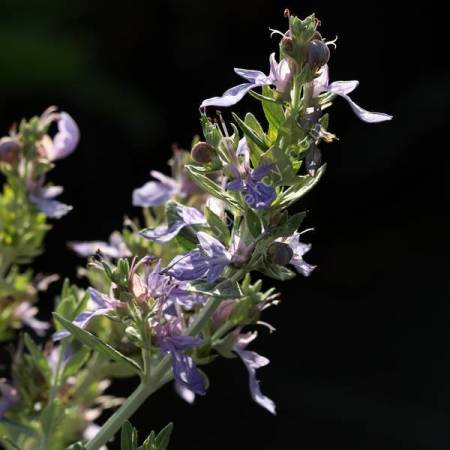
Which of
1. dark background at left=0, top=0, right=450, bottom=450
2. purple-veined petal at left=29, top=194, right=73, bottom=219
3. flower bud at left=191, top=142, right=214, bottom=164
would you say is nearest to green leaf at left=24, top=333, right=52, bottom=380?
purple-veined petal at left=29, top=194, right=73, bottom=219

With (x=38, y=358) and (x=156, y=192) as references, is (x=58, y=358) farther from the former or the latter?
(x=156, y=192)

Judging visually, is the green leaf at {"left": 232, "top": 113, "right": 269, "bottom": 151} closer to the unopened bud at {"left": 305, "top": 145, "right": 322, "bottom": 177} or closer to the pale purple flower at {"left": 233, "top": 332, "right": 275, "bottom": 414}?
the unopened bud at {"left": 305, "top": 145, "right": 322, "bottom": 177}

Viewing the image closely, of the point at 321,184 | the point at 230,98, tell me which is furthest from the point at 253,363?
the point at 321,184

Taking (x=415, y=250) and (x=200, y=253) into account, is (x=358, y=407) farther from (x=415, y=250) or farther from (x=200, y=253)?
(x=200, y=253)

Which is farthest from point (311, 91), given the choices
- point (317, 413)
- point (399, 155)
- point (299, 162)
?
point (399, 155)

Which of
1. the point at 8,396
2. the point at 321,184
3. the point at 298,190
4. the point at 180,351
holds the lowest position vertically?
the point at 321,184

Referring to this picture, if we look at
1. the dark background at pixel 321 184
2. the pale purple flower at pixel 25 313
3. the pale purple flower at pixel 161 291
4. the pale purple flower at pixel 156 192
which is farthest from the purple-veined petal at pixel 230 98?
the dark background at pixel 321 184

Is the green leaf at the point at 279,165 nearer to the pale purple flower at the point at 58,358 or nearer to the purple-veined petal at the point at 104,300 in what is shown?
the purple-veined petal at the point at 104,300
